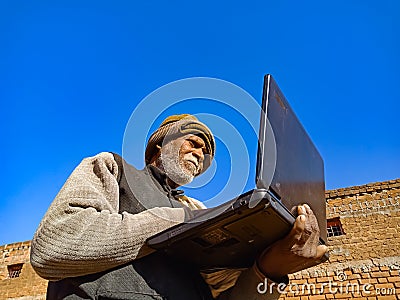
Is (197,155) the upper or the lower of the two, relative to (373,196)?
lower

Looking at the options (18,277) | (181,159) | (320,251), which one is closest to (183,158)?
(181,159)

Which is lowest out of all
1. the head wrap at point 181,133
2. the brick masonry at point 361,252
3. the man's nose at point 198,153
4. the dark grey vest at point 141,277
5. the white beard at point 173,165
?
the dark grey vest at point 141,277

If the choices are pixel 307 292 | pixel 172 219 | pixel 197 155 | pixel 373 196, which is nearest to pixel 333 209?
pixel 373 196

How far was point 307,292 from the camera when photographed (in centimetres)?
691

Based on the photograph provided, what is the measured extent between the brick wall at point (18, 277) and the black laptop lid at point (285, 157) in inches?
386

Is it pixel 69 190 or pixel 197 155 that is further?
pixel 197 155

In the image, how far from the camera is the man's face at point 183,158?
5.78 ft

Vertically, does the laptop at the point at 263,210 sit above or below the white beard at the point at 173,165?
below

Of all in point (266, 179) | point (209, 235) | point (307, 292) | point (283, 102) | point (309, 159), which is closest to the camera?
point (266, 179)

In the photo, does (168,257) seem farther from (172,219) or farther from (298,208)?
(298,208)

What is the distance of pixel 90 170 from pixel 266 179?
654 mm

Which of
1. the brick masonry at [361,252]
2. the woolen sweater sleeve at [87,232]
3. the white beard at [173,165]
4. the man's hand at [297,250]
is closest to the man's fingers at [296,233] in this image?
the man's hand at [297,250]

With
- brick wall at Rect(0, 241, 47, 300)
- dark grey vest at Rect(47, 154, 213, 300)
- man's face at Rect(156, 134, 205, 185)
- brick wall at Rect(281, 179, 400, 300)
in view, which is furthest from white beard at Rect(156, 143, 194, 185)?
brick wall at Rect(0, 241, 47, 300)

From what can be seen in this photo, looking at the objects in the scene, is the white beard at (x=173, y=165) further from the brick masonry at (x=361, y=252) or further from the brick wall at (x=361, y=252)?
the brick wall at (x=361, y=252)
